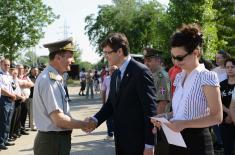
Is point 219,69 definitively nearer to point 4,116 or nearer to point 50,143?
point 50,143

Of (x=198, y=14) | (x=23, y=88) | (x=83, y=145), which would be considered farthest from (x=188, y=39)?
(x=198, y=14)

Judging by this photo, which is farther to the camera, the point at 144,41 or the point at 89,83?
the point at 144,41

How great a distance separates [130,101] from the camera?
13.0 ft

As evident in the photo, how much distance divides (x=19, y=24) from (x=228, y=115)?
18.3 meters

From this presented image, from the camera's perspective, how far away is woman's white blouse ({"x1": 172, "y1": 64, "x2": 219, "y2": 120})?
10.3 feet

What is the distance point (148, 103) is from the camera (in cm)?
386

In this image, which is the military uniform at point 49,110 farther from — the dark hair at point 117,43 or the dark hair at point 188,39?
the dark hair at point 188,39

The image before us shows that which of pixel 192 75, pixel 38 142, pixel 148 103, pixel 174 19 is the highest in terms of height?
pixel 174 19

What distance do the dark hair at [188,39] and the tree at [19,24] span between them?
19.6 m

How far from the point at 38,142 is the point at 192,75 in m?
1.82

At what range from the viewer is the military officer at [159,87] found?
5766mm

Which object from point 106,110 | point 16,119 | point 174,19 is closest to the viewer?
point 106,110

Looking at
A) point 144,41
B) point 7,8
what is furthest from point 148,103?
point 144,41

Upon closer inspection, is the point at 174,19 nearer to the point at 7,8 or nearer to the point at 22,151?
the point at 7,8
